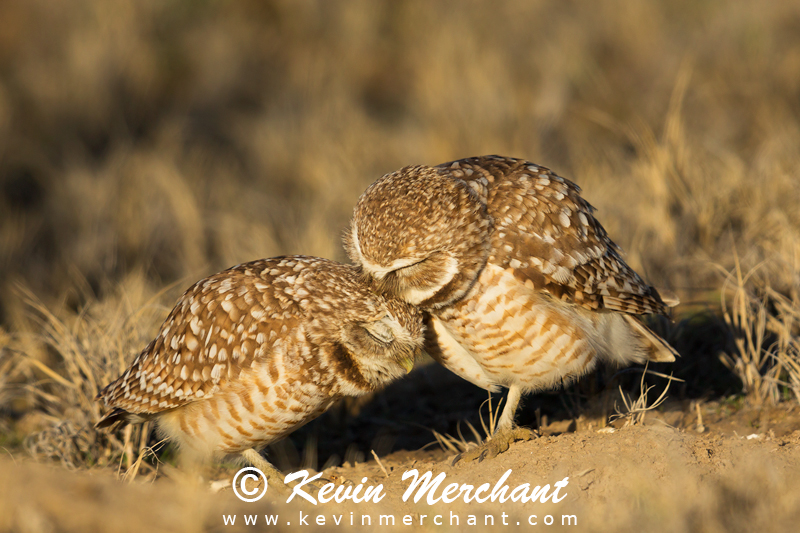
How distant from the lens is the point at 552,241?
4398 mm

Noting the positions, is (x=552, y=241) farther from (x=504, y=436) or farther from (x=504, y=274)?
(x=504, y=436)

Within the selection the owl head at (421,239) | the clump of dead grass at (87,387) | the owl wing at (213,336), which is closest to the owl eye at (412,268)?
the owl head at (421,239)

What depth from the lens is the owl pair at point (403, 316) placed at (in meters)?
4.05

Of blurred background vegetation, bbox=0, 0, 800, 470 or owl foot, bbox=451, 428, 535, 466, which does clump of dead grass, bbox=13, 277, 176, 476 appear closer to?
blurred background vegetation, bbox=0, 0, 800, 470

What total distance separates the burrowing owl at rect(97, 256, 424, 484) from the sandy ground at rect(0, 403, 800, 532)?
45 cm

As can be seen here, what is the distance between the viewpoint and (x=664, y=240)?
6523mm

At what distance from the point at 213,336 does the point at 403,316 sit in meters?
1.14

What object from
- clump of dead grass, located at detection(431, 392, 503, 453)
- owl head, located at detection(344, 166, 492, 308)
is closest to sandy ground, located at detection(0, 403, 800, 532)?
clump of dead grass, located at detection(431, 392, 503, 453)

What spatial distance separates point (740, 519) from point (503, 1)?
1288 centimetres

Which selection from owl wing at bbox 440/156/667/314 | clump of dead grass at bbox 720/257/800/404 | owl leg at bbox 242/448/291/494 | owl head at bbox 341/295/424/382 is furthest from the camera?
clump of dead grass at bbox 720/257/800/404

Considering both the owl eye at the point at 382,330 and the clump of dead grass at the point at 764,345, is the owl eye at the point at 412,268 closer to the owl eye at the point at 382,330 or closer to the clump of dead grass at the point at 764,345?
the owl eye at the point at 382,330

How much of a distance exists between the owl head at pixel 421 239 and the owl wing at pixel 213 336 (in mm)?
566

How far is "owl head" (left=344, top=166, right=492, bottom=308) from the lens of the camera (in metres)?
3.98

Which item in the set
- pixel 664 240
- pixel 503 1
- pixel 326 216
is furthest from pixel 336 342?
pixel 503 1
